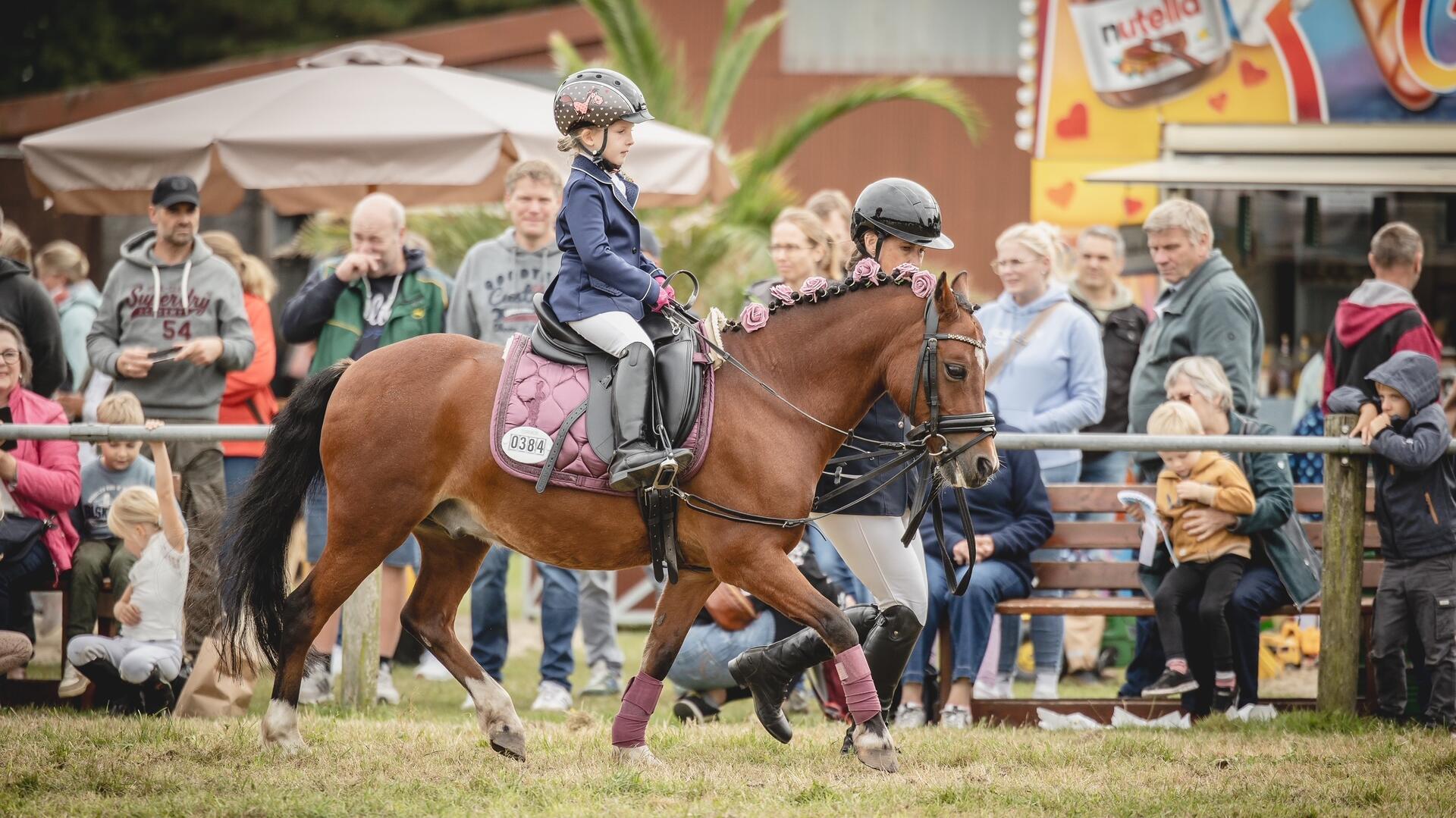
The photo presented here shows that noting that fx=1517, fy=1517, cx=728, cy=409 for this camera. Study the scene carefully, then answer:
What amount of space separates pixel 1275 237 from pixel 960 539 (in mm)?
5887

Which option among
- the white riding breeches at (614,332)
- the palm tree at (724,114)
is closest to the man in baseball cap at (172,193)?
the white riding breeches at (614,332)

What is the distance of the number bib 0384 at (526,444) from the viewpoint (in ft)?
19.6

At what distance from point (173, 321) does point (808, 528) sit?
3740 mm

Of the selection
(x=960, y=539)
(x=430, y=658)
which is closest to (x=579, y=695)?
(x=430, y=658)

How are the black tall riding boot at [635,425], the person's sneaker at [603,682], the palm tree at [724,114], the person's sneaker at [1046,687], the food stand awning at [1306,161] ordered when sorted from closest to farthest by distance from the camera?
the black tall riding boot at [635,425], the person's sneaker at [1046,687], the person's sneaker at [603,682], the food stand awning at [1306,161], the palm tree at [724,114]

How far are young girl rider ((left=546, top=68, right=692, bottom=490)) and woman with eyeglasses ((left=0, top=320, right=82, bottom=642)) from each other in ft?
10.6

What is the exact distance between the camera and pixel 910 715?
7.76 meters

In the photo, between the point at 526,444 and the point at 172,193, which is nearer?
the point at 526,444

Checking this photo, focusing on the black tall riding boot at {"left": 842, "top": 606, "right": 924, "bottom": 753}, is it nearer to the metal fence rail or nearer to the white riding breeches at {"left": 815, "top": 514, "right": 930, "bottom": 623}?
the white riding breeches at {"left": 815, "top": 514, "right": 930, "bottom": 623}

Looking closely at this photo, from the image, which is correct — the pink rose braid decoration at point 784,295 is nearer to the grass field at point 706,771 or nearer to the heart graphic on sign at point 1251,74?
the grass field at point 706,771

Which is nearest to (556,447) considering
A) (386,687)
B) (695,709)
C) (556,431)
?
(556,431)

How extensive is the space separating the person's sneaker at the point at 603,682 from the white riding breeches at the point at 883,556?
2.95 meters

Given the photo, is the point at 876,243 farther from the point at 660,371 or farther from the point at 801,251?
the point at 801,251

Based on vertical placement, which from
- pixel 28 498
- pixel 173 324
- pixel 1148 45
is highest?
pixel 1148 45
